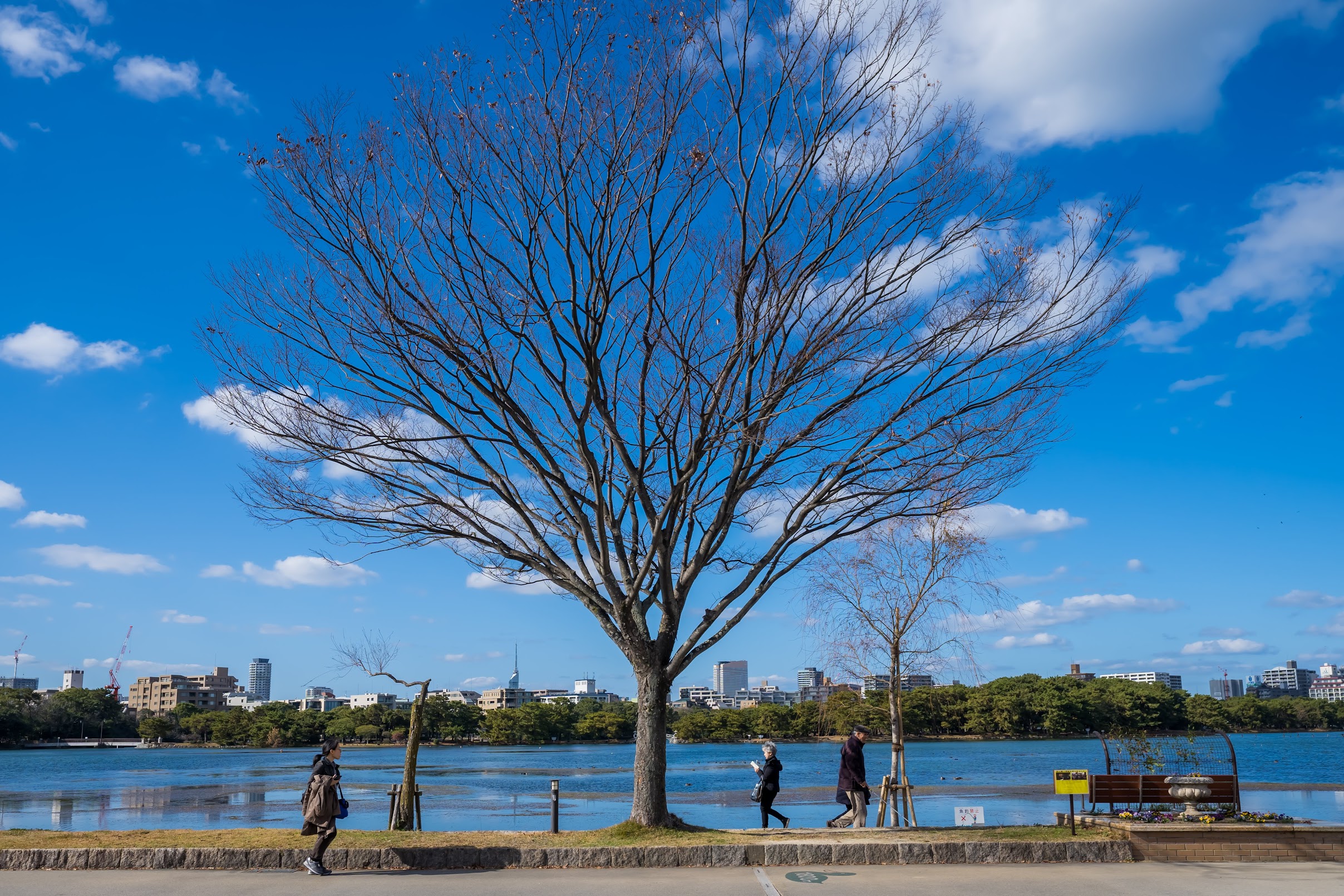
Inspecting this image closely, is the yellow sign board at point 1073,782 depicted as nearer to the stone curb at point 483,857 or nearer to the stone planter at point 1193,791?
the stone planter at point 1193,791

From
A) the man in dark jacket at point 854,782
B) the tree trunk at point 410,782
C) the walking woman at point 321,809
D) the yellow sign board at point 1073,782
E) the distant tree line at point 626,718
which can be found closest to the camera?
the walking woman at point 321,809

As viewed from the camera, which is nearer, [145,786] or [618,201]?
[618,201]

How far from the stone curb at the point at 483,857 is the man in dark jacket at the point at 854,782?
2559mm

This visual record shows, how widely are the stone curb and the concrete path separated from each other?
0.18 meters

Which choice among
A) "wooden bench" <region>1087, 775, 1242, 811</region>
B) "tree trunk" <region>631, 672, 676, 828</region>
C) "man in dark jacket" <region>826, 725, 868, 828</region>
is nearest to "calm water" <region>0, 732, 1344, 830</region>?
"man in dark jacket" <region>826, 725, 868, 828</region>

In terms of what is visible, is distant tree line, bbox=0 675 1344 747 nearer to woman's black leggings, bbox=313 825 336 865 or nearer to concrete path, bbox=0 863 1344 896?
concrete path, bbox=0 863 1344 896

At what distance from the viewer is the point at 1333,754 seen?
69438mm

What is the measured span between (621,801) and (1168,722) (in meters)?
81.9

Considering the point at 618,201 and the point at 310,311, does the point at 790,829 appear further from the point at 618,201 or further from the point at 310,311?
the point at 310,311

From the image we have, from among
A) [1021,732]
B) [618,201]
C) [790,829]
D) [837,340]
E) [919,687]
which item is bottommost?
[1021,732]

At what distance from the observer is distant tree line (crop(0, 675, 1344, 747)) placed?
9438 centimetres

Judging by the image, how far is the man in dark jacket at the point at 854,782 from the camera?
13.3m

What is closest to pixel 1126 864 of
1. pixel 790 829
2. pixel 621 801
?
Answer: pixel 790 829

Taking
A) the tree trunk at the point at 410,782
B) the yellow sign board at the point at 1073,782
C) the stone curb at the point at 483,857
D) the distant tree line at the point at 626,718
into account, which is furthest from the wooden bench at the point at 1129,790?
the distant tree line at the point at 626,718
